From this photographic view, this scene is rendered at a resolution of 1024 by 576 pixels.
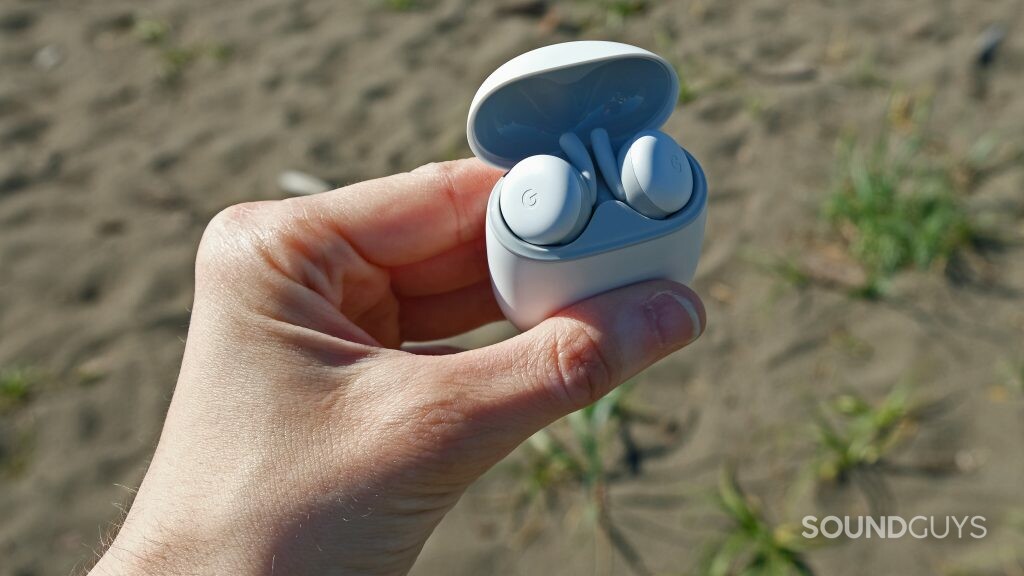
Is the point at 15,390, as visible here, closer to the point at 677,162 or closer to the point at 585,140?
the point at 585,140

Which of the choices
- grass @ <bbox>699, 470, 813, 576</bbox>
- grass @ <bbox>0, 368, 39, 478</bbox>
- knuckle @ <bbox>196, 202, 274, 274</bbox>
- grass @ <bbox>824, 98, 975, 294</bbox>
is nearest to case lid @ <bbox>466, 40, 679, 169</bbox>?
knuckle @ <bbox>196, 202, 274, 274</bbox>

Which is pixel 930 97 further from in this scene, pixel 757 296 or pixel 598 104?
pixel 598 104

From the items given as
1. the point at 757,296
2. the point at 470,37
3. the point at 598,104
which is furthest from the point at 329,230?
the point at 470,37

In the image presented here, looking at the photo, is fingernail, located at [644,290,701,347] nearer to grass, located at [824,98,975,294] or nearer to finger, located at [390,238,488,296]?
finger, located at [390,238,488,296]

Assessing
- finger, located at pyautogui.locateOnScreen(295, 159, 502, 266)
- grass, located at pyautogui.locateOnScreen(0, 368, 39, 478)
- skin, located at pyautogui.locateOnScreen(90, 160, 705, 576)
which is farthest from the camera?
grass, located at pyautogui.locateOnScreen(0, 368, 39, 478)

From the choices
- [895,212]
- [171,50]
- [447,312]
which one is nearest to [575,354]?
[447,312]

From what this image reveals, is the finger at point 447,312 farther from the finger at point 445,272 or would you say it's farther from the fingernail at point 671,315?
the fingernail at point 671,315
